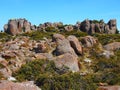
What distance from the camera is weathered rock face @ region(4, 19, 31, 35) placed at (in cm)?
8667

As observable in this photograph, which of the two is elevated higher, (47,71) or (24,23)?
(24,23)

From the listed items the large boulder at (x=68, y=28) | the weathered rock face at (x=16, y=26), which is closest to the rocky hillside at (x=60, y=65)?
the large boulder at (x=68, y=28)

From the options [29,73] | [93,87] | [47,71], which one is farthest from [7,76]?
[93,87]

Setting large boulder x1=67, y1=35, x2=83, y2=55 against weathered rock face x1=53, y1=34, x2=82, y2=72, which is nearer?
weathered rock face x1=53, y1=34, x2=82, y2=72

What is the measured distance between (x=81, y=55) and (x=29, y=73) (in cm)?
1175

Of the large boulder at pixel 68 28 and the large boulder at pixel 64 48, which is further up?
the large boulder at pixel 68 28

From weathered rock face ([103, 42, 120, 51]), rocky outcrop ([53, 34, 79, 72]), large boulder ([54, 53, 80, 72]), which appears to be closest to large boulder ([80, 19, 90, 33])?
weathered rock face ([103, 42, 120, 51])

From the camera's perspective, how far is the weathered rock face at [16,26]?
86669 mm

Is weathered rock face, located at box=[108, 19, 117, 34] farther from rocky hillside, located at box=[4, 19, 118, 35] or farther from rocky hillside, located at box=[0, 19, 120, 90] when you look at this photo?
rocky hillside, located at box=[0, 19, 120, 90]

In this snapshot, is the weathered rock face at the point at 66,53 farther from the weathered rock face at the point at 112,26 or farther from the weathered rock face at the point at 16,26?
the weathered rock face at the point at 16,26

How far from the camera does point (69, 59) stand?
112 feet

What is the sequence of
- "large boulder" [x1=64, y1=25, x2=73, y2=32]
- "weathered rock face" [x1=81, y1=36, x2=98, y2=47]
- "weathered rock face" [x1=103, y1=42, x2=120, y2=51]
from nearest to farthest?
"weathered rock face" [x1=81, y1=36, x2=98, y2=47] < "weathered rock face" [x1=103, y1=42, x2=120, y2=51] < "large boulder" [x1=64, y1=25, x2=73, y2=32]

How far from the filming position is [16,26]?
88625mm

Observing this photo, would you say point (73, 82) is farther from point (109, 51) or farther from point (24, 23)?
point (24, 23)
